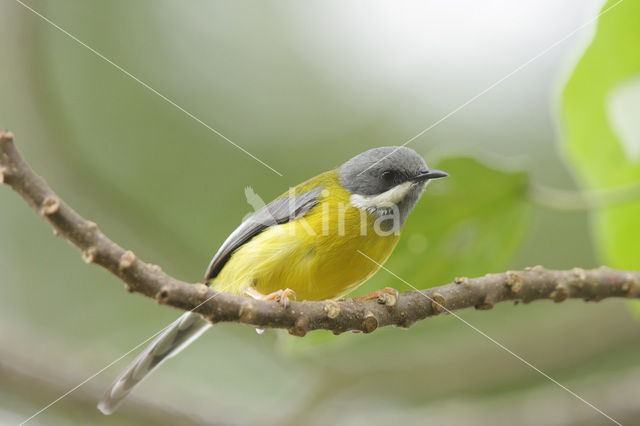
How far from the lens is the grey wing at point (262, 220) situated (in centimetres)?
263

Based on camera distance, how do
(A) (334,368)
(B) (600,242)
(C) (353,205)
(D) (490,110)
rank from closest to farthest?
(B) (600,242)
(C) (353,205)
(A) (334,368)
(D) (490,110)

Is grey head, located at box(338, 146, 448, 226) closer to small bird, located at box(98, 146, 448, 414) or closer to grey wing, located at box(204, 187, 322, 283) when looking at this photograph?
small bird, located at box(98, 146, 448, 414)

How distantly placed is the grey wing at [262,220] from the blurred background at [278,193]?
10.1 inches

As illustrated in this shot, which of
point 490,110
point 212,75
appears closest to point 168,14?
point 212,75

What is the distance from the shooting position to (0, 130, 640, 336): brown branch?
137cm

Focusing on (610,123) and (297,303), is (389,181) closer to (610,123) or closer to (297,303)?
(610,123)

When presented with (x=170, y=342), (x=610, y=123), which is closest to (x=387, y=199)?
(x=610, y=123)

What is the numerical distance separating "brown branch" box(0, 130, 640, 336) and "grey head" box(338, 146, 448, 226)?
783 millimetres

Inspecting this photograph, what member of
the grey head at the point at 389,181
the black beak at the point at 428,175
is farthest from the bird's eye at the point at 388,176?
the black beak at the point at 428,175

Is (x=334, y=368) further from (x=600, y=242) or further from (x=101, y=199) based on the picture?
(x=600, y=242)

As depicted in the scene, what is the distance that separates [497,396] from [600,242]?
1.95 metres

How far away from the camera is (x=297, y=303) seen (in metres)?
1.74

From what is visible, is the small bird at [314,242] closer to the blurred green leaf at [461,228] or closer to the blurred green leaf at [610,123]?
the blurred green leaf at [461,228]

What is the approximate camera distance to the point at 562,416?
9.39 ft
